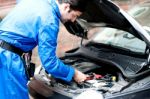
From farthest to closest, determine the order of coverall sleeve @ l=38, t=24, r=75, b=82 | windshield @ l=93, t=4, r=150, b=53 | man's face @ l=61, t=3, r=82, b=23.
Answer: windshield @ l=93, t=4, r=150, b=53, man's face @ l=61, t=3, r=82, b=23, coverall sleeve @ l=38, t=24, r=75, b=82

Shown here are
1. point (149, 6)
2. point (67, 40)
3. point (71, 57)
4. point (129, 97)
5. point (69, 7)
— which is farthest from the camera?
point (67, 40)

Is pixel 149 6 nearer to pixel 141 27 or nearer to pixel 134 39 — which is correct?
pixel 134 39

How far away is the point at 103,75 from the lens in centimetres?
425

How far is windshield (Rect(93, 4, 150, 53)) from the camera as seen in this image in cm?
432

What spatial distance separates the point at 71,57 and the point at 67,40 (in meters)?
5.24

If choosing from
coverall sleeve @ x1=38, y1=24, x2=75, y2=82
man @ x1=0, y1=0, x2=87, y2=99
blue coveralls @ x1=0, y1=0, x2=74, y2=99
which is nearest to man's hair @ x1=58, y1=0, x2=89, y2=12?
man @ x1=0, y1=0, x2=87, y2=99

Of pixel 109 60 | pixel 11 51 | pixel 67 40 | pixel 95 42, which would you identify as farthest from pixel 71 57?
pixel 67 40

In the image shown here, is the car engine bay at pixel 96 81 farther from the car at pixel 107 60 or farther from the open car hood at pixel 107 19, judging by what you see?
the open car hood at pixel 107 19

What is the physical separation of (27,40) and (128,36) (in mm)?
1129

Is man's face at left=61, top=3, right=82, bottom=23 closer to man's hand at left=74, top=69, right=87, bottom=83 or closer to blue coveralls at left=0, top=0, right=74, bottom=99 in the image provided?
blue coveralls at left=0, top=0, right=74, bottom=99

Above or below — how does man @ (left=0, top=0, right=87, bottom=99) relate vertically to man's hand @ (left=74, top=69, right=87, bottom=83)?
above

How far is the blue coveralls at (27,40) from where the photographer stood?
3.80 m

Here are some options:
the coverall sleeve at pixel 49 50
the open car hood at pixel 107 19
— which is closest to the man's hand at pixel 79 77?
the coverall sleeve at pixel 49 50

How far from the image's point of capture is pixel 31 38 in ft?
12.9
